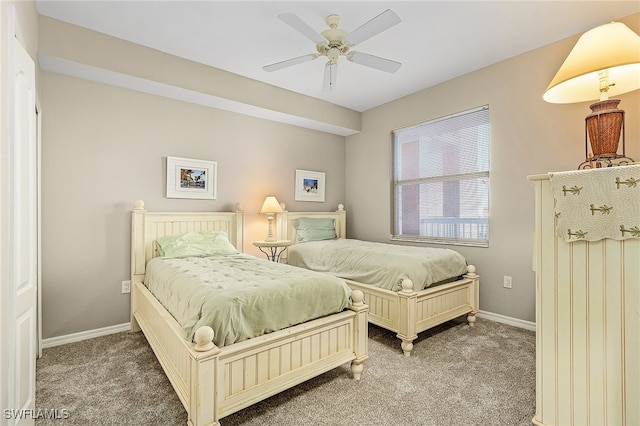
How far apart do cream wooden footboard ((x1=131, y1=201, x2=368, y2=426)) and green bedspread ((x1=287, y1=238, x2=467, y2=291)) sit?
66cm

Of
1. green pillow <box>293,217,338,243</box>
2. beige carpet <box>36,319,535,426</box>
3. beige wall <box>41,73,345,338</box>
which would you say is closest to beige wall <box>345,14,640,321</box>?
beige carpet <box>36,319,535,426</box>

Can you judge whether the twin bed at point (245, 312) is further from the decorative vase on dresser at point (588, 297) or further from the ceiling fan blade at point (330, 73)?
the ceiling fan blade at point (330, 73)

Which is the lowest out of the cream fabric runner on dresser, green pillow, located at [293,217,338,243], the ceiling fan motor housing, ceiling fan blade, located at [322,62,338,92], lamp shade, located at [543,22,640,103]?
green pillow, located at [293,217,338,243]

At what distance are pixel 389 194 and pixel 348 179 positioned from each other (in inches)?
34.2

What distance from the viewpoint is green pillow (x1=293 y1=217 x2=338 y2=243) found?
414cm

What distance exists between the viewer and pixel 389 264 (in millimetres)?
2818

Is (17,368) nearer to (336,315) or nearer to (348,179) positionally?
(336,315)

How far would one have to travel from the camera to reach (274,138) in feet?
13.9

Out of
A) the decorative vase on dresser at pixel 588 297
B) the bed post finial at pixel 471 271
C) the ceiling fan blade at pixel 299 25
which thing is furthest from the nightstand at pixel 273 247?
the decorative vase on dresser at pixel 588 297

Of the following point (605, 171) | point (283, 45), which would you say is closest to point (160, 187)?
point (283, 45)

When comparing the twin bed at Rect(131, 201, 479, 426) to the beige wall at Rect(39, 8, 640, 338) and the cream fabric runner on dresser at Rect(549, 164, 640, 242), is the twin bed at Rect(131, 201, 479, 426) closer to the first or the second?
the beige wall at Rect(39, 8, 640, 338)

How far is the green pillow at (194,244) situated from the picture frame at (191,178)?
492 mm

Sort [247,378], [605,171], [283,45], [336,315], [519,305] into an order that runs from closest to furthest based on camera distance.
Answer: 1. [605,171]
2. [247,378]
3. [336,315]
4. [283,45]
5. [519,305]

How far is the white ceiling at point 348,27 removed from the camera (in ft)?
7.75
